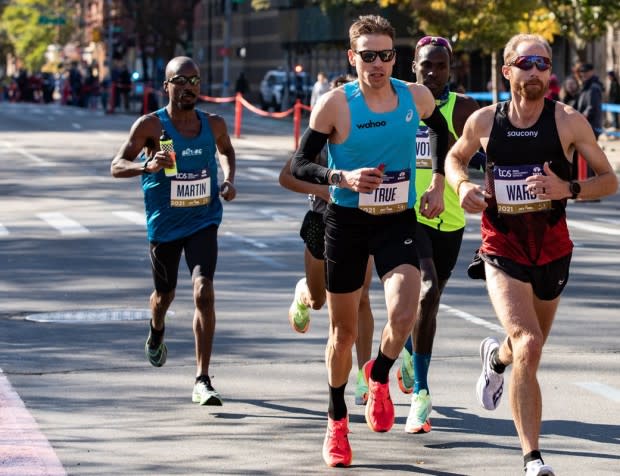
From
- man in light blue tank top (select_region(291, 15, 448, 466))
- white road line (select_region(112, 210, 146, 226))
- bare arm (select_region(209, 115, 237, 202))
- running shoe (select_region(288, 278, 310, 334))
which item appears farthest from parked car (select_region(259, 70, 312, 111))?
A: man in light blue tank top (select_region(291, 15, 448, 466))

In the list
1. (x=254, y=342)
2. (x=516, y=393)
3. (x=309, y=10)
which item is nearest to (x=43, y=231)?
(x=254, y=342)

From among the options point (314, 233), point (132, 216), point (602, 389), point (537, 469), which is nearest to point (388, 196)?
point (537, 469)

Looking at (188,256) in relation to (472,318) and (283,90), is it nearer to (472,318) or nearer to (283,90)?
(472,318)

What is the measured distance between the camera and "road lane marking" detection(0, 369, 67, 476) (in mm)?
7492

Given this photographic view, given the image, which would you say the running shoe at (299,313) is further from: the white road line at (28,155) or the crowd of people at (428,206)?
the white road line at (28,155)

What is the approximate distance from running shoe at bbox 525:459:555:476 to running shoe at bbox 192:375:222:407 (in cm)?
252

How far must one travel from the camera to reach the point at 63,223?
2097 cm

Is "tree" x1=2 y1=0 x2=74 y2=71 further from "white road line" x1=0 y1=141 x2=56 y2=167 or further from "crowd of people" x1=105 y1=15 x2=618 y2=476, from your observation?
"crowd of people" x1=105 y1=15 x2=618 y2=476

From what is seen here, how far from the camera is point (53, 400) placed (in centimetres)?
933

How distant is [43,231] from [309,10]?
2450 inches

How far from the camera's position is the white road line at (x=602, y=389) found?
937 cm

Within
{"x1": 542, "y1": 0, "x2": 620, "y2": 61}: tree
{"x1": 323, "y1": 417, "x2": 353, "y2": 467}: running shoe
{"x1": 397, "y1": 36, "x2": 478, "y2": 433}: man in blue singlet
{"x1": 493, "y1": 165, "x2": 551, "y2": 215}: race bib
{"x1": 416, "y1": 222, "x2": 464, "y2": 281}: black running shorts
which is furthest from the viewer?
{"x1": 542, "y1": 0, "x2": 620, "y2": 61}: tree

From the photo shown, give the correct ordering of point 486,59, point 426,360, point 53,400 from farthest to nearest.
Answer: point 486,59 → point 53,400 → point 426,360

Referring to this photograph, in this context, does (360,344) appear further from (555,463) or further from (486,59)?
(486,59)
